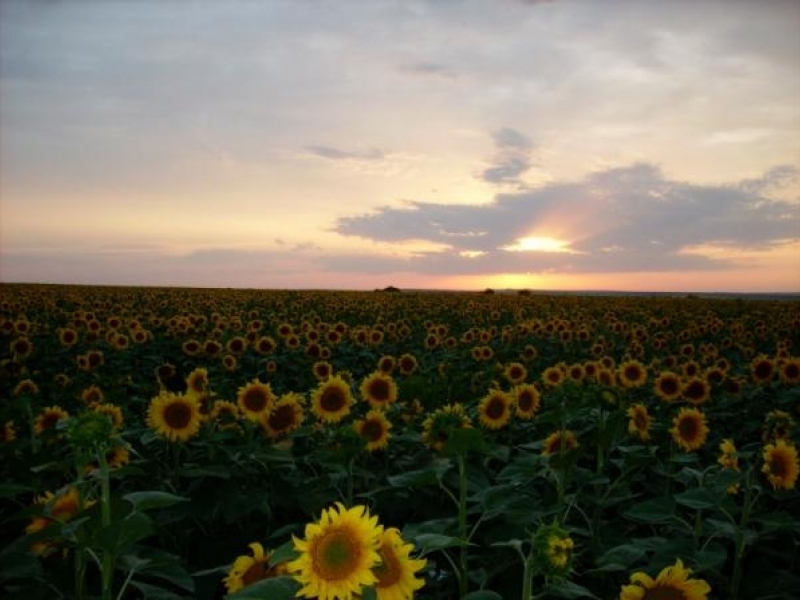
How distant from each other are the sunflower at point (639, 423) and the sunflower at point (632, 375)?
92.5 inches

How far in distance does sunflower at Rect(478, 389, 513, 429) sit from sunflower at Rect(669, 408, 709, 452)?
138 centimetres

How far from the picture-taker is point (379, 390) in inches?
247

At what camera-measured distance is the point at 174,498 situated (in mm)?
2404

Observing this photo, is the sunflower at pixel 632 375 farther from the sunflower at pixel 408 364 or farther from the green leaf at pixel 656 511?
the green leaf at pixel 656 511

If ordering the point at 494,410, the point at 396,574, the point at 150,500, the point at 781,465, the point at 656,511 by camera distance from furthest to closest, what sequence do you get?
1. the point at 494,410
2. the point at 781,465
3. the point at 656,511
4. the point at 150,500
5. the point at 396,574

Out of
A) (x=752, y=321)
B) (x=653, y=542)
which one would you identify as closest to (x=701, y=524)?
(x=653, y=542)

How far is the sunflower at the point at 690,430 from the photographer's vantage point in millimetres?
5672

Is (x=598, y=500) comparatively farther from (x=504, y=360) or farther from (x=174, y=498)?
(x=504, y=360)

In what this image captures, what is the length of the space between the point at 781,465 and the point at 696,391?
2.88 m

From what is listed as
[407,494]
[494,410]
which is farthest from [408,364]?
[407,494]

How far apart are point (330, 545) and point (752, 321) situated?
77.3 feet

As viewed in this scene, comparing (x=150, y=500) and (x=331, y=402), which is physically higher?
(x=150, y=500)

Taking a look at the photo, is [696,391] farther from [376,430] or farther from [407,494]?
[407,494]

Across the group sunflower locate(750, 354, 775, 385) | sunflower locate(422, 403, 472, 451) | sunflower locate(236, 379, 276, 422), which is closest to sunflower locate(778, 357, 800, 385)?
sunflower locate(750, 354, 775, 385)
